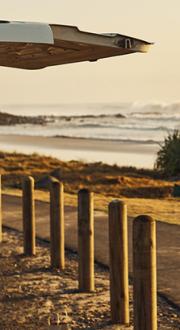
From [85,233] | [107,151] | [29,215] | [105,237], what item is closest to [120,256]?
[85,233]

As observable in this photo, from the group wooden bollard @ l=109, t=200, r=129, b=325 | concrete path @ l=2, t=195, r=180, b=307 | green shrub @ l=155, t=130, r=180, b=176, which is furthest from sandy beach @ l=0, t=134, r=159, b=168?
wooden bollard @ l=109, t=200, r=129, b=325

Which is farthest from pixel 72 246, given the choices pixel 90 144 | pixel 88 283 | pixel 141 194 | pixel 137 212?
pixel 90 144

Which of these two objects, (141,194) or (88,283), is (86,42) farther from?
(141,194)

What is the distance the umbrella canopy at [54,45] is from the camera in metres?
4.94

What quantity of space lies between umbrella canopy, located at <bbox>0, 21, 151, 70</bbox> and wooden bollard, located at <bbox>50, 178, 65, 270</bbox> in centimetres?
142

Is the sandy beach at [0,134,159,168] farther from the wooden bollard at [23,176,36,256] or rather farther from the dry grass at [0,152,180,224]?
the wooden bollard at [23,176,36,256]

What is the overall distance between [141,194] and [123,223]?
1095 centimetres

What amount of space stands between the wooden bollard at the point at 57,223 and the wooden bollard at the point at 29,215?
0.76m

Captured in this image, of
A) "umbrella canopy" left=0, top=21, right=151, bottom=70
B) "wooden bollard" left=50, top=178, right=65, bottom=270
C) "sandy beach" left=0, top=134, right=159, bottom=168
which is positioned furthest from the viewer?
"sandy beach" left=0, top=134, right=159, bottom=168

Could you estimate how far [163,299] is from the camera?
7.16 m

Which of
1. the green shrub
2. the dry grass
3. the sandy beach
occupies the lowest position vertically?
the dry grass

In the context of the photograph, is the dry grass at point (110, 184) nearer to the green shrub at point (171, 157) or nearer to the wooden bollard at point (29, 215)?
the green shrub at point (171, 157)

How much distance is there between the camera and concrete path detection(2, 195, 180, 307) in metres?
7.77

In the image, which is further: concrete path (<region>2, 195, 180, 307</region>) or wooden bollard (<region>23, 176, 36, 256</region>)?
wooden bollard (<region>23, 176, 36, 256</region>)
